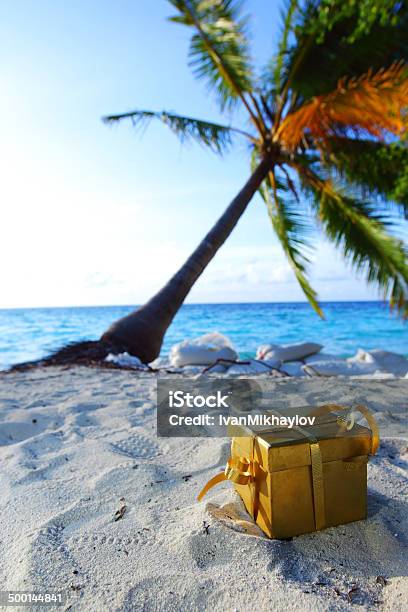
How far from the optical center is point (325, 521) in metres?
1.31

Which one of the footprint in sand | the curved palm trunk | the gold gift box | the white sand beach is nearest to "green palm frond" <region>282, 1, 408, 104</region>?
the curved palm trunk

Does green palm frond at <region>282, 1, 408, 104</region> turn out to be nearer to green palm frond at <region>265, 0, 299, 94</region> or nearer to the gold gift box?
green palm frond at <region>265, 0, 299, 94</region>

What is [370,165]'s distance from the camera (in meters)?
7.11

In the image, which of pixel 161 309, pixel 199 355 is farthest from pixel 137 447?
pixel 199 355

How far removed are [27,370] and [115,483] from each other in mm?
3335

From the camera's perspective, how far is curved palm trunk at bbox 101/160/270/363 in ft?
18.5

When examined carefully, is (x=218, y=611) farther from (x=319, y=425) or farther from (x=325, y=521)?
(x=319, y=425)

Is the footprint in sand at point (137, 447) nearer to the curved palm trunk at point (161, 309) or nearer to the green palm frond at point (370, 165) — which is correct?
the curved palm trunk at point (161, 309)

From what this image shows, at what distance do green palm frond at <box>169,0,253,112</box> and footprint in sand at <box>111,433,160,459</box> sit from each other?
249 inches

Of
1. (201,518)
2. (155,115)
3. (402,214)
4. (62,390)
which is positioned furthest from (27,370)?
(402,214)

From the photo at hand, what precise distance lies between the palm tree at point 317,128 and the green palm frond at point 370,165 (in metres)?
0.02

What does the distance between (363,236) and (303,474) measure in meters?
6.40

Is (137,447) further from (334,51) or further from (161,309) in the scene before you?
(334,51)

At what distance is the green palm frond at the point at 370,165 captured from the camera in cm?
666
